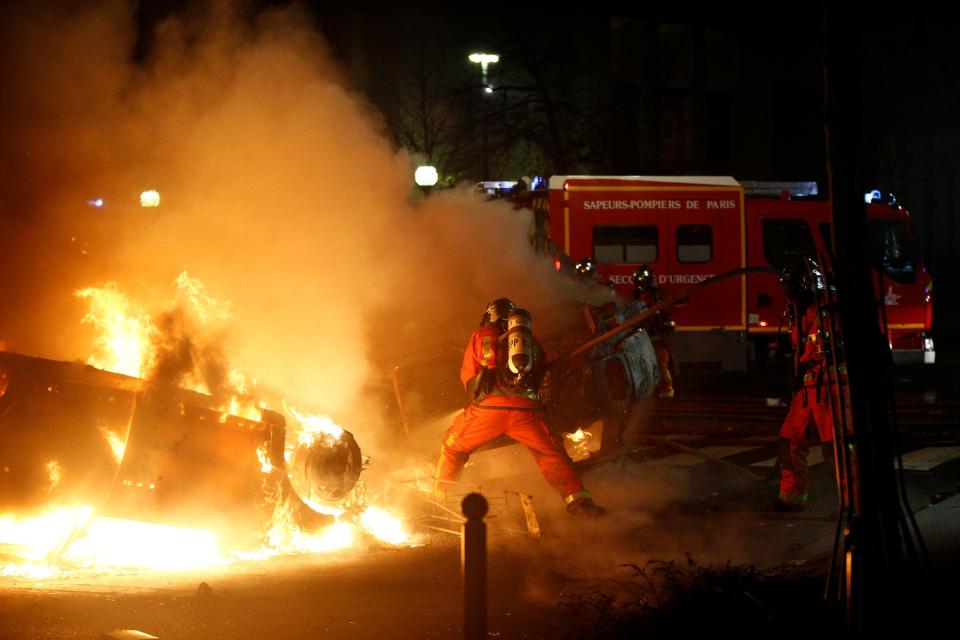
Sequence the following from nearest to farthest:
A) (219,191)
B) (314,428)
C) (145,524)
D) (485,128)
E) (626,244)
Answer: (145,524) < (314,428) < (219,191) < (626,244) < (485,128)

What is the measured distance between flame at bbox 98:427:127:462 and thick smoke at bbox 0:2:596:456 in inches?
53.9

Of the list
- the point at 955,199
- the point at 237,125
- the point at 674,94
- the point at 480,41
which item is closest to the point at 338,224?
the point at 237,125

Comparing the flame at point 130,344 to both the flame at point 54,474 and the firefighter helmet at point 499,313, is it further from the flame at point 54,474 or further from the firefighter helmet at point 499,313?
the firefighter helmet at point 499,313

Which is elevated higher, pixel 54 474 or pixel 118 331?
pixel 118 331

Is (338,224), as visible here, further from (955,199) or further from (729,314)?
(955,199)

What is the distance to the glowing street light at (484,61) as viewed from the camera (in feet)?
83.7

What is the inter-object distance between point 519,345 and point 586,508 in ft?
3.87

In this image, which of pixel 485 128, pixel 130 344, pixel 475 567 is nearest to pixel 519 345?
pixel 130 344

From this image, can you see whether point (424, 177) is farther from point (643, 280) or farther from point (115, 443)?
point (115, 443)

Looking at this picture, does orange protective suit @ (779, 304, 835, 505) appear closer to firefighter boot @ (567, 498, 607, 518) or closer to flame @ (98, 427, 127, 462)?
firefighter boot @ (567, 498, 607, 518)

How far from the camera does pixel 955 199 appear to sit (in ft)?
130

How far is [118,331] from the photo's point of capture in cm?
679

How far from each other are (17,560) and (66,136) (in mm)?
3391

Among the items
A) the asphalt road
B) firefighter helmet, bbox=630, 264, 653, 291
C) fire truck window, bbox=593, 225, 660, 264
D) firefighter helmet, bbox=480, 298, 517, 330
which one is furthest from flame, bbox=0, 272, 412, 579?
fire truck window, bbox=593, 225, 660, 264
